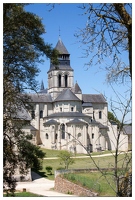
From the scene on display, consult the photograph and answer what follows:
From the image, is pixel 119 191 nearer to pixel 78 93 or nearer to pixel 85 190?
pixel 85 190

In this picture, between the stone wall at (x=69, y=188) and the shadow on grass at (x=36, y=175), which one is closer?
the stone wall at (x=69, y=188)

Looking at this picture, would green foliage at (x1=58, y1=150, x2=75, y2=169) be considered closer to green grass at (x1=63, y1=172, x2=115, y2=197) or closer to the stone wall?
the stone wall

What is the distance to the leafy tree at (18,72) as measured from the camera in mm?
5277

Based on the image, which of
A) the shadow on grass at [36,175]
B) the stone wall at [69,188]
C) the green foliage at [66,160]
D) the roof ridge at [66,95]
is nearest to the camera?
the stone wall at [69,188]

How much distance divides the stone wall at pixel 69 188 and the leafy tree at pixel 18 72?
224 centimetres

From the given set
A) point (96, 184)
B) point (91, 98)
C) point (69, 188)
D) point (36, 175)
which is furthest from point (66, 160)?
point (91, 98)

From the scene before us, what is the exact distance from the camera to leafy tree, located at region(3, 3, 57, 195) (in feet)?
17.3

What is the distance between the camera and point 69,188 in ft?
28.3

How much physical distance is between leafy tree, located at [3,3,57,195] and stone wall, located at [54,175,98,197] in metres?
2.24

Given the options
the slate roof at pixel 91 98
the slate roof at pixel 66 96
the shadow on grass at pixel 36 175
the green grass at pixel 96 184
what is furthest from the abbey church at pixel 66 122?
the green grass at pixel 96 184

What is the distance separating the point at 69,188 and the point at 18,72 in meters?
4.28

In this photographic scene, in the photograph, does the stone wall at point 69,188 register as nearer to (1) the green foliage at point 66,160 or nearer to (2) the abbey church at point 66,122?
(1) the green foliage at point 66,160

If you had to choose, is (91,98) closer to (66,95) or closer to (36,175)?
(66,95)

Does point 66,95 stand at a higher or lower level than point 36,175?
higher
